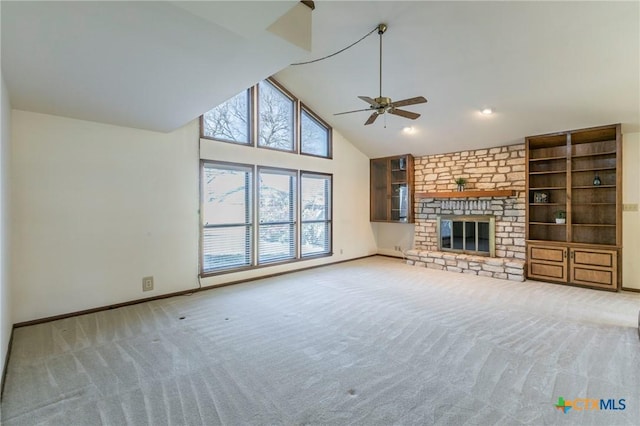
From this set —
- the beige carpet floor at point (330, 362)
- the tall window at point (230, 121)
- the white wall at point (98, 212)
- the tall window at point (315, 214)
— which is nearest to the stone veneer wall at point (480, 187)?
the beige carpet floor at point (330, 362)

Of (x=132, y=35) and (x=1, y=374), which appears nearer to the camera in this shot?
(x=132, y=35)

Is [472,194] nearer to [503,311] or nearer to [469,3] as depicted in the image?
[503,311]

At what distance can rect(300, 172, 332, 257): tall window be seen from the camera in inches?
251

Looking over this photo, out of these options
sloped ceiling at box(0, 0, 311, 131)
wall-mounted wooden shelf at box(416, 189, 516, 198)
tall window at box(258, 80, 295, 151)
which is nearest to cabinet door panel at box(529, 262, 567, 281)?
wall-mounted wooden shelf at box(416, 189, 516, 198)

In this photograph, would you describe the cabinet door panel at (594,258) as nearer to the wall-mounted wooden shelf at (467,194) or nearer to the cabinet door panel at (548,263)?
the cabinet door panel at (548,263)

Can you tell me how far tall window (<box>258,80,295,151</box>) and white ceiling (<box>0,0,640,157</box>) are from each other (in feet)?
1.01

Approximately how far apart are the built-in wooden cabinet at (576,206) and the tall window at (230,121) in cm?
518

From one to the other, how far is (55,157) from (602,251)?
7881mm

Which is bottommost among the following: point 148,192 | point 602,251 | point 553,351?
point 553,351

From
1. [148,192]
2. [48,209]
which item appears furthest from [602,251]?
[48,209]

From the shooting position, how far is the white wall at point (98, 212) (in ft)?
11.3

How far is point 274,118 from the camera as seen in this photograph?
19.2ft

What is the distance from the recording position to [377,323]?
11.5 feet

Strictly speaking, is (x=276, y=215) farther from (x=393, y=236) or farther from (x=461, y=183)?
(x=461, y=183)
